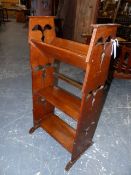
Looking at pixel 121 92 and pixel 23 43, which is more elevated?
pixel 23 43

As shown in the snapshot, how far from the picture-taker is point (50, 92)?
159 cm

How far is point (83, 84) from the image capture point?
42.8 inches

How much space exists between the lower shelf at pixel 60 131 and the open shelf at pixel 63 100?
14.2 inches

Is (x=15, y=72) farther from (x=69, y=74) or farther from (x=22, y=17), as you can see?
(x=22, y=17)

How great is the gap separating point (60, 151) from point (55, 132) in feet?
0.60

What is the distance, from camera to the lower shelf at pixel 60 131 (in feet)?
5.12

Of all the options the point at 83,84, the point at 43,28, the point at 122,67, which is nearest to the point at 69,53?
the point at 83,84

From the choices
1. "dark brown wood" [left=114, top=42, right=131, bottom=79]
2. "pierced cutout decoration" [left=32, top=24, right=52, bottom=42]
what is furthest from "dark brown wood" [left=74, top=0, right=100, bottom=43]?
"pierced cutout decoration" [left=32, top=24, right=52, bottom=42]

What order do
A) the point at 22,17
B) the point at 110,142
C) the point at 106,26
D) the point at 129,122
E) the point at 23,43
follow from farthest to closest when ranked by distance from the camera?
the point at 22,17, the point at 23,43, the point at 129,122, the point at 110,142, the point at 106,26

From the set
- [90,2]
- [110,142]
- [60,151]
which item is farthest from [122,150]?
[90,2]

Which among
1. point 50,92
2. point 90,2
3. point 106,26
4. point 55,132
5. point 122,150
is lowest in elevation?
point 122,150

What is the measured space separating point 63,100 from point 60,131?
14.8 inches

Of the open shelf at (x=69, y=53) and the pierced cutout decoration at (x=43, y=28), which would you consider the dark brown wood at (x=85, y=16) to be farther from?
the open shelf at (x=69, y=53)

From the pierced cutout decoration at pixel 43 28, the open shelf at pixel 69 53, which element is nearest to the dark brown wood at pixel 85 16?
the pierced cutout decoration at pixel 43 28
